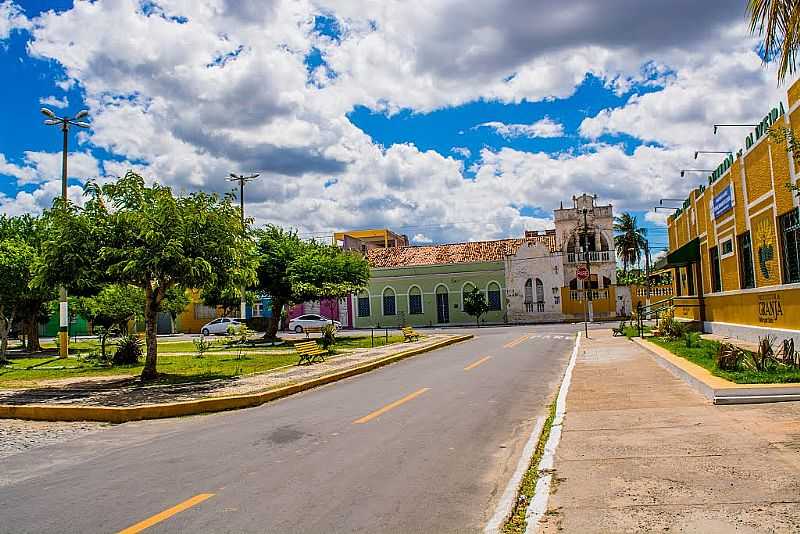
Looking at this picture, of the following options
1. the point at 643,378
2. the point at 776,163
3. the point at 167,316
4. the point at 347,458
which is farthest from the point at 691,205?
the point at 167,316

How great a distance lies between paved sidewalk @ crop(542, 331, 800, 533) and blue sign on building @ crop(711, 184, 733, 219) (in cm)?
1163

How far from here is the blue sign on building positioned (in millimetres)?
21391

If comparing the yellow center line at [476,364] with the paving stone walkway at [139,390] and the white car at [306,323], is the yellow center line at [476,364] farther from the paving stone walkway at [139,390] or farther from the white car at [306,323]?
the white car at [306,323]

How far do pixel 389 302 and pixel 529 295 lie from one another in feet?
41.3

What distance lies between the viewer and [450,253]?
6294cm

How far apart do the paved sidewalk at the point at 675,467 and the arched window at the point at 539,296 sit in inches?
1790

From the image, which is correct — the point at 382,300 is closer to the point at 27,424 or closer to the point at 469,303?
the point at 469,303

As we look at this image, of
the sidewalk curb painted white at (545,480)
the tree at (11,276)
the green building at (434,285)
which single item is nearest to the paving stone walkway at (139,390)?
the tree at (11,276)

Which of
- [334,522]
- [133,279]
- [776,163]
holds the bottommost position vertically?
[334,522]

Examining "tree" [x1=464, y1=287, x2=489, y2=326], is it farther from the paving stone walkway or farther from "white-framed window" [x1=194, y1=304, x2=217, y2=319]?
the paving stone walkway

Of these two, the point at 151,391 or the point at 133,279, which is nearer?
the point at 151,391

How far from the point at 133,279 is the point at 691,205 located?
22.7 metres

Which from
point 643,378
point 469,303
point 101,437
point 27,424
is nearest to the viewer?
point 101,437

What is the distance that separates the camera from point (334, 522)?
5.85 m
